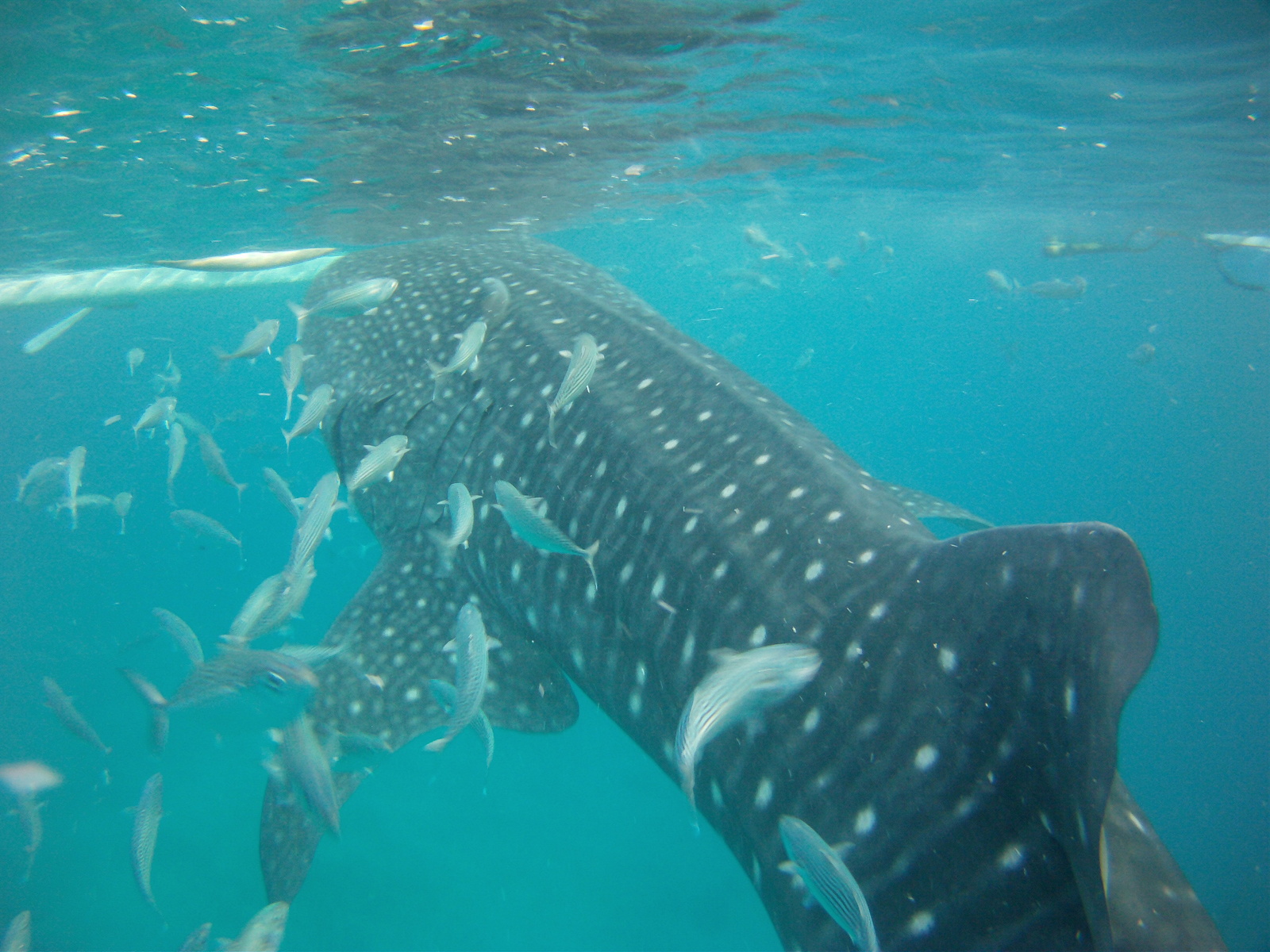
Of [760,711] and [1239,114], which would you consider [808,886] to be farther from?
[1239,114]

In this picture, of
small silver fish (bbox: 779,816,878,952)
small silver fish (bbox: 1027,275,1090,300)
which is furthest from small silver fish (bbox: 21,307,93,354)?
small silver fish (bbox: 1027,275,1090,300)

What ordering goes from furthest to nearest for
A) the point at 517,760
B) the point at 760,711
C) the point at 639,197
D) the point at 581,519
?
the point at 639,197
the point at 517,760
the point at 581,519
the point at 760,711

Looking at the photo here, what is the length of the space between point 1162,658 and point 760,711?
51.5 m

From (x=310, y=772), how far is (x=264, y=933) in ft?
2.32

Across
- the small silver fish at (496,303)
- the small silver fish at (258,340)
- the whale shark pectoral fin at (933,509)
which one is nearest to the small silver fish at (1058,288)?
the whale shark pectoral fin at (933,509)

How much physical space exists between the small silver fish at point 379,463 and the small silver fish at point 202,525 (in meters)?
2.65

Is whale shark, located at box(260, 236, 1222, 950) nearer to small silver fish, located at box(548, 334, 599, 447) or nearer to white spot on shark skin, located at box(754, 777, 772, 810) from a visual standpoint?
white spot on shark skin, located at box(754, 777, 772, 810)

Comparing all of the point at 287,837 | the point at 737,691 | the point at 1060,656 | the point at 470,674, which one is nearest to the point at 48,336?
the point at 287,837

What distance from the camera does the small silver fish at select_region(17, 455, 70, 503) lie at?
7105mm

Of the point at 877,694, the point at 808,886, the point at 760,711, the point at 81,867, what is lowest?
the point at 81,867

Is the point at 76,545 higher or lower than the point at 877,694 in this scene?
lower

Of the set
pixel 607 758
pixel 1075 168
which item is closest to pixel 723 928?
pixel 607 758

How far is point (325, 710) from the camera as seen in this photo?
3314mm

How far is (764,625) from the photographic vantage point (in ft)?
7.30
